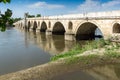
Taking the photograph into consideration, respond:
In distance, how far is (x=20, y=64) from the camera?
17.3 m

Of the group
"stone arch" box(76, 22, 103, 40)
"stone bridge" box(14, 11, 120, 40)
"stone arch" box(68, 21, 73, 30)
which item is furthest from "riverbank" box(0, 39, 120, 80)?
"stone arch" box(68, 21, 73, 30)

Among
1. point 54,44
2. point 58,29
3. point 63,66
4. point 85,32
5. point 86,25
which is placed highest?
point 86,25

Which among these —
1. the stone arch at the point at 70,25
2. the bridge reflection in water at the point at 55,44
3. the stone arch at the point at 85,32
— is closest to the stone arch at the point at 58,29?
the bridge reflection in water at the point at 55,44

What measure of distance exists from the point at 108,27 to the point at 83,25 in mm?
7457

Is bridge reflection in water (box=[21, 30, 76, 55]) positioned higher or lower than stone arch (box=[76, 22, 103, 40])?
lower

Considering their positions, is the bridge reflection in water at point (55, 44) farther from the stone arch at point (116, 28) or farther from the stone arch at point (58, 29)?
the stone arch at point (58, 29)

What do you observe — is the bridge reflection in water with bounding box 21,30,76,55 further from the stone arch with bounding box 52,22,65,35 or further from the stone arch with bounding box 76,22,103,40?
the stone arch with bounding box 52,22,65,35

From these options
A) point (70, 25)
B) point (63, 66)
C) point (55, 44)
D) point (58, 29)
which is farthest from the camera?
point (58, 29)

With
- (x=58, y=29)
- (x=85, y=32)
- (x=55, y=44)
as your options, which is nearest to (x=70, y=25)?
(x=85, y=32)

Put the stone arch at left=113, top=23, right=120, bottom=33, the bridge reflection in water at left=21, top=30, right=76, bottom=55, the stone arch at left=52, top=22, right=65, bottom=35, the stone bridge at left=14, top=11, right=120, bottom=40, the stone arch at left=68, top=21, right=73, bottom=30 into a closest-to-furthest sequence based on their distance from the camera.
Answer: the stone arch at left=113, top=23, right=120, bottom=33, the stone bridge at left=14, top=11, right=120, bottom=40, the bridge reflection in water at left=21, top=30, right=76, bottom=55, the stone arch at left=68, top=21, right=73, bottom=30, the stone arch at left=52, top=22, right=65, bottom=35

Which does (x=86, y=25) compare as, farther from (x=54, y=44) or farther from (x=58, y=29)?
(x=58, y=29)

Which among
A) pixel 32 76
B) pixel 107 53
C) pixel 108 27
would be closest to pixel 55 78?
pixel 32 76

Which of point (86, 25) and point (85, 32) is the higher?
point (86, 25)

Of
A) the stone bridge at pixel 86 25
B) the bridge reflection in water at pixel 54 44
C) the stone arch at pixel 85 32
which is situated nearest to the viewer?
the stone bridge at pixel 86 25
